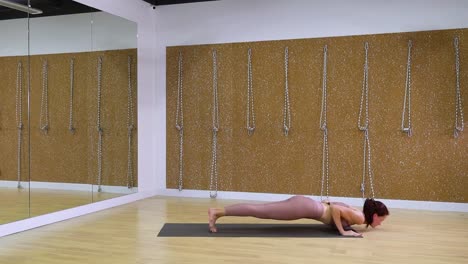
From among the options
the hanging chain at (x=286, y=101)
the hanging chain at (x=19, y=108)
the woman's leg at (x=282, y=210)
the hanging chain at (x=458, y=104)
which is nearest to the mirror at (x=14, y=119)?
the hanging chain at (x=19, y=108)

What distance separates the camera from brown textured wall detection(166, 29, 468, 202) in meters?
5.42

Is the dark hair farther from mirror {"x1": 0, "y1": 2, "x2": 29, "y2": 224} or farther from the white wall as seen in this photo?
the white wall

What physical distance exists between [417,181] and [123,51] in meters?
3.66

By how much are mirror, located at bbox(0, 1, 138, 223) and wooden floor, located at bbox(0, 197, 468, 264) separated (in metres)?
0.40

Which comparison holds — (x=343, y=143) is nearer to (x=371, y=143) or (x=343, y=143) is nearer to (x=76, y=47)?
(x=371, y=143)

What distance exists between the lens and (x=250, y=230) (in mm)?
4332

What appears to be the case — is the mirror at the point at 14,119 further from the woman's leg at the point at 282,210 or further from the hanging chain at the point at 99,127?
the woman's leg at the point at 282,210

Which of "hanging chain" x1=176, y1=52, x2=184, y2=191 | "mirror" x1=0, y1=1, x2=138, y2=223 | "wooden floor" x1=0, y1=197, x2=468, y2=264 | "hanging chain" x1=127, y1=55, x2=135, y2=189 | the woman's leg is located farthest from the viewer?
"hanging chain" x1=176, y1=52, x2=184, y2=191

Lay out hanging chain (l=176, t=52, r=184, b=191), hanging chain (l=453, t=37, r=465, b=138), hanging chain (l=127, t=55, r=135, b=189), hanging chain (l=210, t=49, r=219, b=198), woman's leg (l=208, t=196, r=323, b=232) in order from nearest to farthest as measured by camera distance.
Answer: woman's leg (l=208, t=196, r=323, b=232)
hanging chain (l=453, t=37, r=465, b=138)
hanging chain (l=127, t=55, r=135, b=189)
hanging chain (l=210, t=49, r=219, b=198)
hanging chain (l=176, t=52, r=184, b=191)

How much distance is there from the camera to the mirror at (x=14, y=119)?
4160 mm

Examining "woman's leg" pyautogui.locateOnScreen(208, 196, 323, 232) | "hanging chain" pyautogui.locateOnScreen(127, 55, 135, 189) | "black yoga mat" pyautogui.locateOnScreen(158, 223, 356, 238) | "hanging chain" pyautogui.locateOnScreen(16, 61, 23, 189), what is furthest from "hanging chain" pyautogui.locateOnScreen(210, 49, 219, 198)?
"hanging chain" pyautogui.locateOnScreen(16, 61, 23, 189)

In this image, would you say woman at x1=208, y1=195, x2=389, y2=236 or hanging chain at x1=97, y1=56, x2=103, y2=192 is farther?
hanging chain at x1=97, y1=56, x2=103, y2=192

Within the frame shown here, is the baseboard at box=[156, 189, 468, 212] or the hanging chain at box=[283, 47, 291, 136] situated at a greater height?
the hanging chain at box=[283, 47, 291, 136]

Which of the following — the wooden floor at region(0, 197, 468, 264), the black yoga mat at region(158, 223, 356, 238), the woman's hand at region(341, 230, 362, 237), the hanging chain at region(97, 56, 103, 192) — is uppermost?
the hanging chain at region(97, 56, 103, 192)
